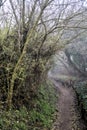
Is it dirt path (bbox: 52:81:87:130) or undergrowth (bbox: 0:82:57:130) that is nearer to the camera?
undergrowth (bbox: 0:82:57:130)

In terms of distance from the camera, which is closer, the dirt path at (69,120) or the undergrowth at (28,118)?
the undergrowth at (28,118)

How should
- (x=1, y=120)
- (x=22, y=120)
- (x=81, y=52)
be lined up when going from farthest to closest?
1. (x=81, y=52)
2. (x=22, y=120)
3. (x=1, y=120)

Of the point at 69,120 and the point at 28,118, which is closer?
the point at 28,118

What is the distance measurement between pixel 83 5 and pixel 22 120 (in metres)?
6.70

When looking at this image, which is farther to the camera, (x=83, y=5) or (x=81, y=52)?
(x=81, y=52)

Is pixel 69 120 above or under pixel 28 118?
under

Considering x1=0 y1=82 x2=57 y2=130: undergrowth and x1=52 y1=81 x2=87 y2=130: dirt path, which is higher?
x1=0 y1=82 x2=57 y2=130: undergrowth

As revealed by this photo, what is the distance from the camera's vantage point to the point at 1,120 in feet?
28.7

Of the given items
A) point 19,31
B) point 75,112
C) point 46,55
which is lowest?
point 75,112

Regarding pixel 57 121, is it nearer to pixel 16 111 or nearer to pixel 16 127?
pixel 16 111

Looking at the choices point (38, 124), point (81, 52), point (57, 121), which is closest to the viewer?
point (38, 124)

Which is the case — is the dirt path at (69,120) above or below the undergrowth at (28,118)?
below

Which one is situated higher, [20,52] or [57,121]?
[20,52]

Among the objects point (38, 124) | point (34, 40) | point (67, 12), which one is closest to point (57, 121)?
point (38, 124)
